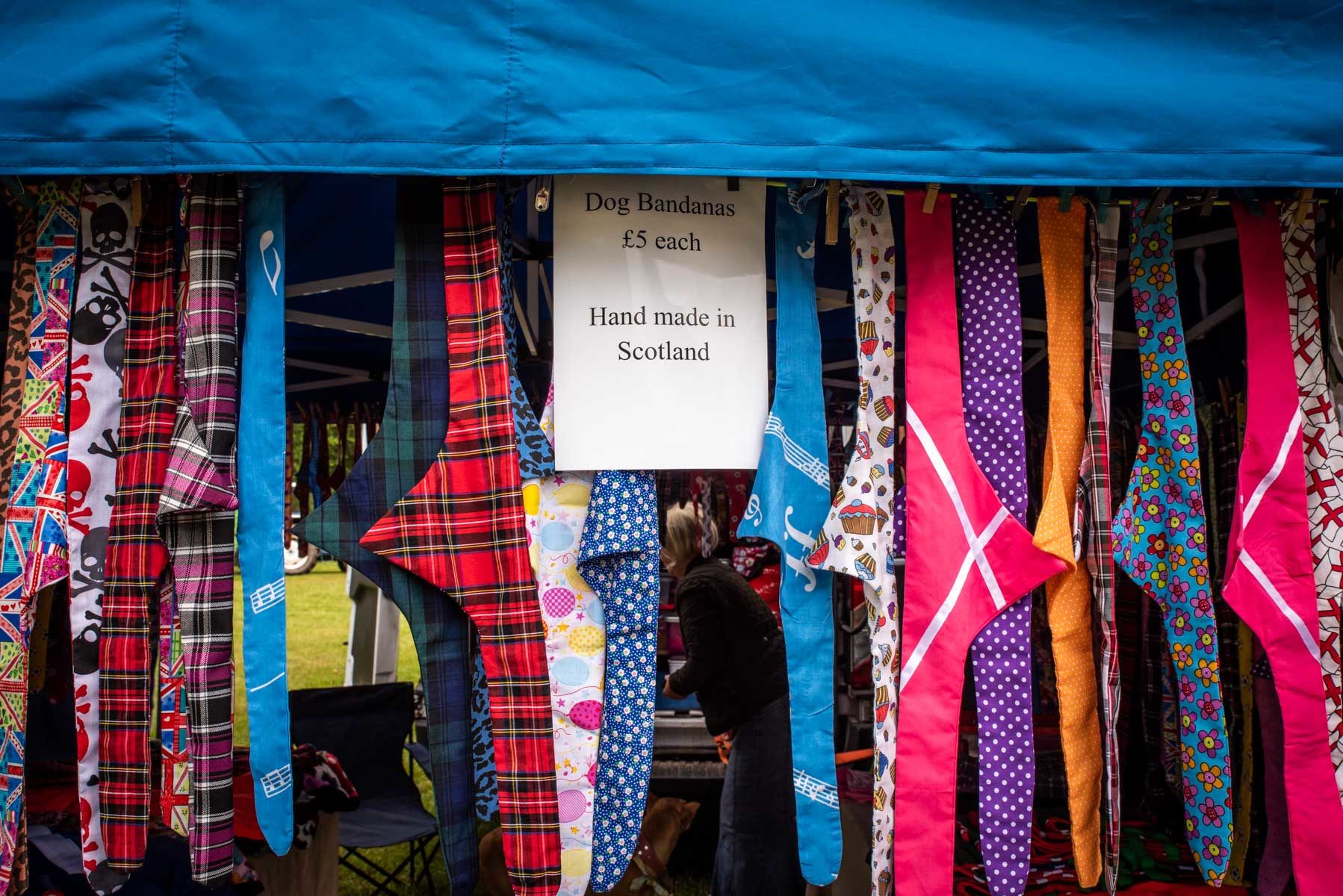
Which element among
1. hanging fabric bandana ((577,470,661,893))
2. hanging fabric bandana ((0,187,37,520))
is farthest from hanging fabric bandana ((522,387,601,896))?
hanging fabric bandana ((0,187,37,520))

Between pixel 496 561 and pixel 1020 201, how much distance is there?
1105 millimetres

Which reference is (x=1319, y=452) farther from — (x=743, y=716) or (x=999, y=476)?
(x=743, y=716)

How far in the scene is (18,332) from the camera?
1.58 metres

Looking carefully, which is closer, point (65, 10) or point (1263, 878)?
point (65, 10)

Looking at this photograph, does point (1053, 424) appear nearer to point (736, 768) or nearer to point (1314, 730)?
point (1314, 730)

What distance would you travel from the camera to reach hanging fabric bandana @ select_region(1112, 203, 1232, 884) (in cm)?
154

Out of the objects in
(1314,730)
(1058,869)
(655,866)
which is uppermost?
(1314,730)

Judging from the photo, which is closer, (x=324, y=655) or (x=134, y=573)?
(x=134, y=573)

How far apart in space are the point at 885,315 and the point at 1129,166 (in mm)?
450

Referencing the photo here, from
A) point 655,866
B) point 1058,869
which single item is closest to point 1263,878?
point 1058,869

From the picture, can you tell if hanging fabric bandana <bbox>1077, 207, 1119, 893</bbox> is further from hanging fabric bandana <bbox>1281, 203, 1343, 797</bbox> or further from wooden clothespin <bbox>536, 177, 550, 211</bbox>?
wooden clothespin <bbox>536, 177, 550, 211</bbox>

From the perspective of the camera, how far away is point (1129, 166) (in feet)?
4.60

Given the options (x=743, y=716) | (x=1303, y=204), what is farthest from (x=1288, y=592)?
(x=743, y=716)

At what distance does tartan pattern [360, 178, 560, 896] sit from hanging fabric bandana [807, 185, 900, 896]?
1.64 feet
